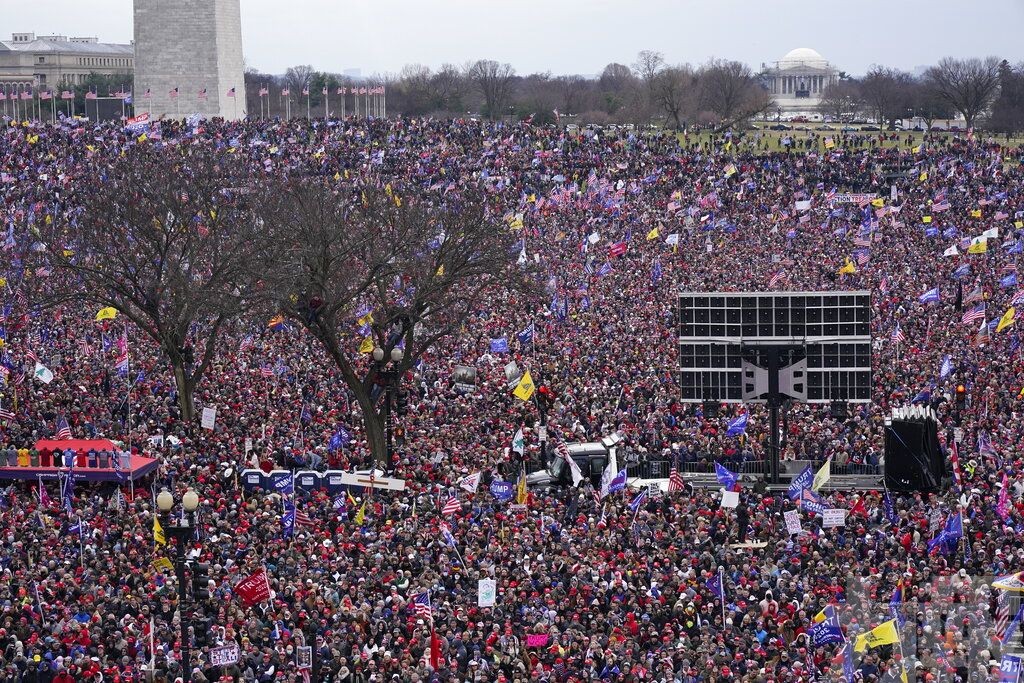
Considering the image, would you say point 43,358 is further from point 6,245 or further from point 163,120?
point 163,120

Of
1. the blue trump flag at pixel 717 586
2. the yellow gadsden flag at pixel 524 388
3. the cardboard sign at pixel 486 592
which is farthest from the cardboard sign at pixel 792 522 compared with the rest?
the yellow gadsden flag at pixel 524 388

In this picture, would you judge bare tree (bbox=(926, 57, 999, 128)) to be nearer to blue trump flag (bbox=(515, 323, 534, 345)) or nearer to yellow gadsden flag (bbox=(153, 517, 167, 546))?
blue trump flag (bbox=(515, 323, 534, 345))

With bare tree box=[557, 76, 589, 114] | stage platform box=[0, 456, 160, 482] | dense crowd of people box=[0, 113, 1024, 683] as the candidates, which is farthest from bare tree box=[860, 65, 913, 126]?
stage platform box=[0, 456, 160, 482]

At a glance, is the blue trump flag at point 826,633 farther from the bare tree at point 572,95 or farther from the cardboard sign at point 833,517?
the bare tree at point 572,95

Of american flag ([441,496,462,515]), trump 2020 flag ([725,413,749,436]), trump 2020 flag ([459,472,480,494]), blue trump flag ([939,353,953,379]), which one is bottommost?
american flag ([441,496,462,515])

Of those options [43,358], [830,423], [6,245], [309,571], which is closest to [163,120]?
[6,245]

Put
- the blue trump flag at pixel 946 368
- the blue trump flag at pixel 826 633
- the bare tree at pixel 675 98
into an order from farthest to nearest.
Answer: the bare tree at pixel 675 98, the blue trump flag at pixel 946 368, the blue trump flag at pixel 826 633
